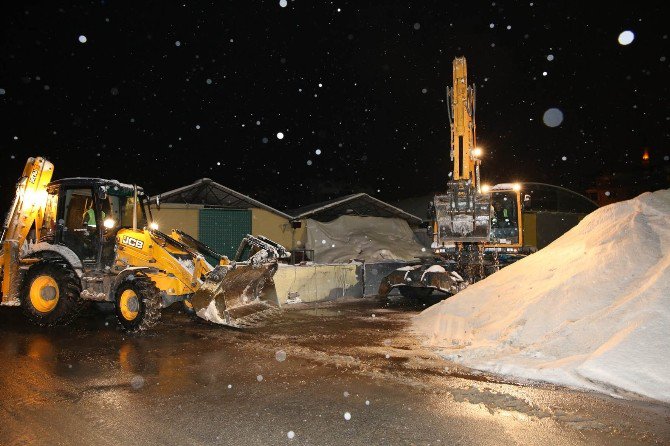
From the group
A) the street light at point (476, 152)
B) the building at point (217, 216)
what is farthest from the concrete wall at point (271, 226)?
the street light at point (476, 152)

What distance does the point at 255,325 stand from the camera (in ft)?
33.7

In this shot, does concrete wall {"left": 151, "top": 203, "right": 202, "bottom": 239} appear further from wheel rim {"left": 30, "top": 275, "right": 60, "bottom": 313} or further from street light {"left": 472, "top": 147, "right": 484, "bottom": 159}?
street light {"left": 472, "top": 147, "right": 484, "bottom": 159}

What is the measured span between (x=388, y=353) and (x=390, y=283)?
6.97 meters

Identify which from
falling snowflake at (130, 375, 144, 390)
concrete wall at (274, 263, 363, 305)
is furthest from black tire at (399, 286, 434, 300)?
falling snowflake at (130, 375, 144, 390)

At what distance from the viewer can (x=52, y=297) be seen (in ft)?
33.4

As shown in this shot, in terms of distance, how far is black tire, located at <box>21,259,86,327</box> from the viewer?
9.88 meters

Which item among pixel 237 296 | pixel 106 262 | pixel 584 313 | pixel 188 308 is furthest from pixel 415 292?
pixel 106 262

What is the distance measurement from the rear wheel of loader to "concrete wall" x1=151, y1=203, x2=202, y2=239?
423 inches

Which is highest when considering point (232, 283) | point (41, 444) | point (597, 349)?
point (232, 283)

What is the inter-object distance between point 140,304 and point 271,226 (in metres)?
15.7

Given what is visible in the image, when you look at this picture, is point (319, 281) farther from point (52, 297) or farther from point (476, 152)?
point (52, 297)

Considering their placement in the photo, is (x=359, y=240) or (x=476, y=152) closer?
(x=476, y=152)

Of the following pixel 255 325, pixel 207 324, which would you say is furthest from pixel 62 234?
pixel 255 325

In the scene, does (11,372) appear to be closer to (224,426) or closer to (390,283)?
(224,426)
